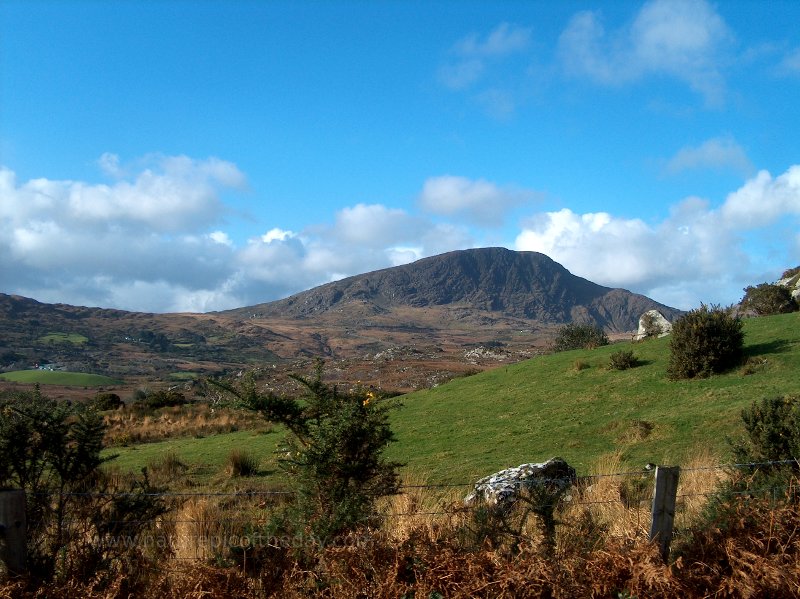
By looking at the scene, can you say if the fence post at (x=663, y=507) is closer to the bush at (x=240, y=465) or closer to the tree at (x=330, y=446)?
the tree at (x=330, y=446)

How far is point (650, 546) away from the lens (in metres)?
5.24

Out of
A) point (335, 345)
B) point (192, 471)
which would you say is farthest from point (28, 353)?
point (192, 471)

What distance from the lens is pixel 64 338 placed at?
460 ft

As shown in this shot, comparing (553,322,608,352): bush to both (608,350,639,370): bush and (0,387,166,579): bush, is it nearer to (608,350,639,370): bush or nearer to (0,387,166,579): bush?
(608,350,639,370): bush

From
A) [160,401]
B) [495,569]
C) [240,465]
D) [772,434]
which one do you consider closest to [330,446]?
[495,569]

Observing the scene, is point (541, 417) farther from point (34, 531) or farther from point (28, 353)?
point (28, 353)

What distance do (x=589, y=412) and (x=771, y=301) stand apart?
1780cm

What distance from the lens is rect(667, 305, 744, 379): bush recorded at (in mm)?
19125

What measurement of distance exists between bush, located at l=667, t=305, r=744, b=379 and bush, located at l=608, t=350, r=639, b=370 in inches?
90.0

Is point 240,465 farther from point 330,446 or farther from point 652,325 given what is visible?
point 652,325

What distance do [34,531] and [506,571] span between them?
4577mm

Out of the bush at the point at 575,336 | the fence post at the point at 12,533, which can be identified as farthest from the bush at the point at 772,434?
the bush at the point at 575,336

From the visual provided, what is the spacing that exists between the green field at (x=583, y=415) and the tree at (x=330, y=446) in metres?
6.57

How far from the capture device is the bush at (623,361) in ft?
72.8
